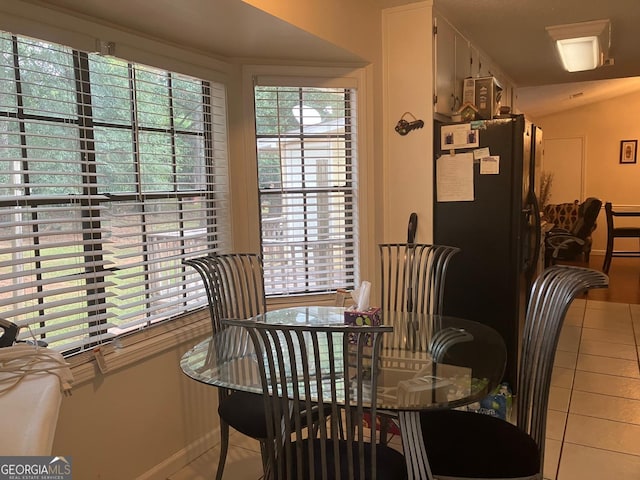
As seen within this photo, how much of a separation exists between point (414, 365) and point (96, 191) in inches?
57.0

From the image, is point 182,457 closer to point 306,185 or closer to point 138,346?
point 138,346

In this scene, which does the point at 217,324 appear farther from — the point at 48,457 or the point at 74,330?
the point at 48,457

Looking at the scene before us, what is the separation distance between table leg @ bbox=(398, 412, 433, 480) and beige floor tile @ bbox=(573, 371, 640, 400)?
7.44ft

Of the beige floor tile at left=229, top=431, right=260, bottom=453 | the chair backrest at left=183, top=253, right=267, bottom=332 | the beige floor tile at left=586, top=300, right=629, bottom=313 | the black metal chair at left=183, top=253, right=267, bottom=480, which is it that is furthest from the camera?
the beige floor tile at left=586, top=300, right=629, bottom=313

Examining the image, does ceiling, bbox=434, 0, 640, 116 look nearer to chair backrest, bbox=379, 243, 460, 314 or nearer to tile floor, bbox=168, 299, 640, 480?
chair backrest, bbox=379, 243, 460, 314

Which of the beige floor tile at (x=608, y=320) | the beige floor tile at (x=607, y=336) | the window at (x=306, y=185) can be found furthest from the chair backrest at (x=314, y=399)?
the beige floor tile at (x=608, y=320)

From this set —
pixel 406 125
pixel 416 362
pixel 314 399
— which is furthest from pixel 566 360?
pixel 314 399

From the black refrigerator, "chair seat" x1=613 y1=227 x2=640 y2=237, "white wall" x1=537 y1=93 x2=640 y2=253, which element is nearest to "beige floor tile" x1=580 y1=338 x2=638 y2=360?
the black refrigerator

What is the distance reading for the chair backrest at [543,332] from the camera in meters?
1.66

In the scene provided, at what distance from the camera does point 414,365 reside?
5.92ft

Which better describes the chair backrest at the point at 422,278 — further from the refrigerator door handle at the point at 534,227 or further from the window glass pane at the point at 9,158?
the window glass pane at the point at 9,158

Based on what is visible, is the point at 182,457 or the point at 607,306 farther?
the point at 607,306

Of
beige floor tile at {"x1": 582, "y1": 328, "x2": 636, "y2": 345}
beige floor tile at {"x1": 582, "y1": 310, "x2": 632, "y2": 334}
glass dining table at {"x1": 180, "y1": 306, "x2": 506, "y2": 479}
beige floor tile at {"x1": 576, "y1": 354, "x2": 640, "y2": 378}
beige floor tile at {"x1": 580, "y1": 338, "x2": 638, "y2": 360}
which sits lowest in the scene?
beige floor tile at {"x1": 576, "y1": 354, "x2": 640, "y2": 378}

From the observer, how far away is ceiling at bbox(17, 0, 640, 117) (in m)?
2.01
